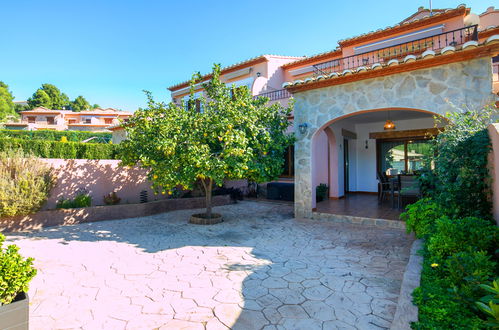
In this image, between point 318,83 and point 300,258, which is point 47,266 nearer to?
point 300,258

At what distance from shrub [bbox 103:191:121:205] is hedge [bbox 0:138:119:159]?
1.84 meters

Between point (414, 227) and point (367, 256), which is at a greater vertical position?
point (414, 227)

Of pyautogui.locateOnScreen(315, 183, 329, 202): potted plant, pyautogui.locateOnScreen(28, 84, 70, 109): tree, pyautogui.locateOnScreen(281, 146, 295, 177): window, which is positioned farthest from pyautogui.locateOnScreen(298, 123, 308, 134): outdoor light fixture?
pyautogui.locateOnScreen(28, 84, 70, 109): tree

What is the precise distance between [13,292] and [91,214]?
23.6ft

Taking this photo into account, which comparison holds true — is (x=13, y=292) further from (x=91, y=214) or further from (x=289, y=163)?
(x=289, y=163)

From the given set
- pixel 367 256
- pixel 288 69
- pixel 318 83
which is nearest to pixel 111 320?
pixel 367 256

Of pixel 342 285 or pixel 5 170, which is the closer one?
pixel 342 285

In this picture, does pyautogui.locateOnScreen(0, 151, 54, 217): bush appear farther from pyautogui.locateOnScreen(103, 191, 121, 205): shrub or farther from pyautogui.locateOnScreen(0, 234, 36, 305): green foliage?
pyautogui.locateOnScreen(0, 234, 36, 305): green foliage

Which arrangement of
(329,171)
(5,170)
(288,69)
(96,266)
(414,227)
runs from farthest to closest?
(288,69) < (329,171) < (5,170) < (414,227) < (96,266)

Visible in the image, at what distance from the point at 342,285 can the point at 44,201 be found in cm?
892

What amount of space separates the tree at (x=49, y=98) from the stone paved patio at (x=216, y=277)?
219 ft

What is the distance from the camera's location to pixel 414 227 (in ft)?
17.7

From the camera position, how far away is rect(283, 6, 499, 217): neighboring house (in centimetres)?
645

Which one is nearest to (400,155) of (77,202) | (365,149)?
(365,149)
